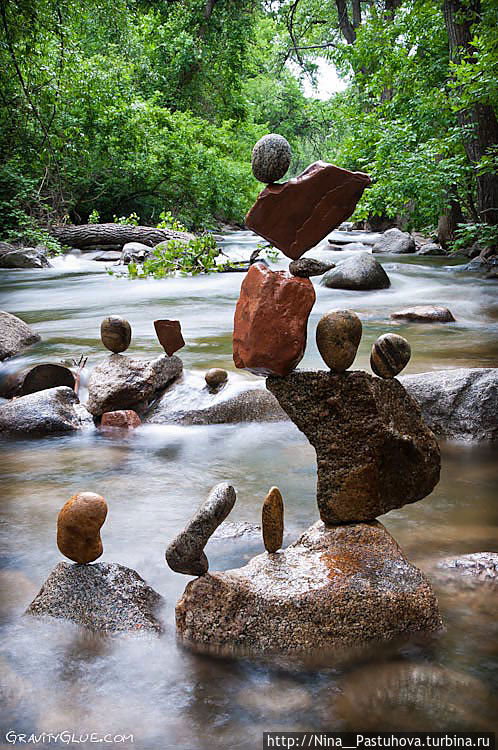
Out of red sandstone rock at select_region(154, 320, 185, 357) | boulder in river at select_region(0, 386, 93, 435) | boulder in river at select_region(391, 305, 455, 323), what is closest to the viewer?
boulder in river at select_region(0, 386, 93, 435)

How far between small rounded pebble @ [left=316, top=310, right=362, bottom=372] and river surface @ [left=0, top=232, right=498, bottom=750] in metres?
1.01

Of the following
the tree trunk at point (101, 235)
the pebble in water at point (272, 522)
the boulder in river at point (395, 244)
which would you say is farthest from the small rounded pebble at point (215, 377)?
the boulder in river at point (395, 244)

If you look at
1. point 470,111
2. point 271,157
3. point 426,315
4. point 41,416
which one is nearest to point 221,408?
point 41,416

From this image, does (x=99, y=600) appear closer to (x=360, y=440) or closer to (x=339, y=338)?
(x=360, y=440)

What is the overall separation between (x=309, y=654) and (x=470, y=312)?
27.5ft

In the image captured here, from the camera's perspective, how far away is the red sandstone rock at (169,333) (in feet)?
18.5

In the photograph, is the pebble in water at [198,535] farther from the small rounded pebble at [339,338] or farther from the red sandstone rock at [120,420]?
the red sandstone rock at [120,420]

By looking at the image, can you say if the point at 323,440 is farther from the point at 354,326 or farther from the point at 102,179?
the point at 102,179

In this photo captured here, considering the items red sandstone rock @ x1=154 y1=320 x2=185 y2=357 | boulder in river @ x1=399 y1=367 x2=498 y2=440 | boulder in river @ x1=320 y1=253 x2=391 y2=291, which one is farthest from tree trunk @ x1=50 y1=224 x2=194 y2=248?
boulder in river @ x1=399 y1=367 x2=498 y2=440

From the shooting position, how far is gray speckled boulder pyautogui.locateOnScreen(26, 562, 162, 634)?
2395 mm

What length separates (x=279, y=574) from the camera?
95.6 inches

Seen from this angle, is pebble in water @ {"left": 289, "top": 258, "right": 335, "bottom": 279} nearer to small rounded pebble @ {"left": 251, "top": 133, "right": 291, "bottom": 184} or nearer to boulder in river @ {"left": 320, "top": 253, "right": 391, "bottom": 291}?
small rounded pebble @ {"left": 251, "top": 133, "right": 291, "bottom": 184}

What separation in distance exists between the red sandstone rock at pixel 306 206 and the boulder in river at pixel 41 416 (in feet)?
10.4

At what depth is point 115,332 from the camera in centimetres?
544
